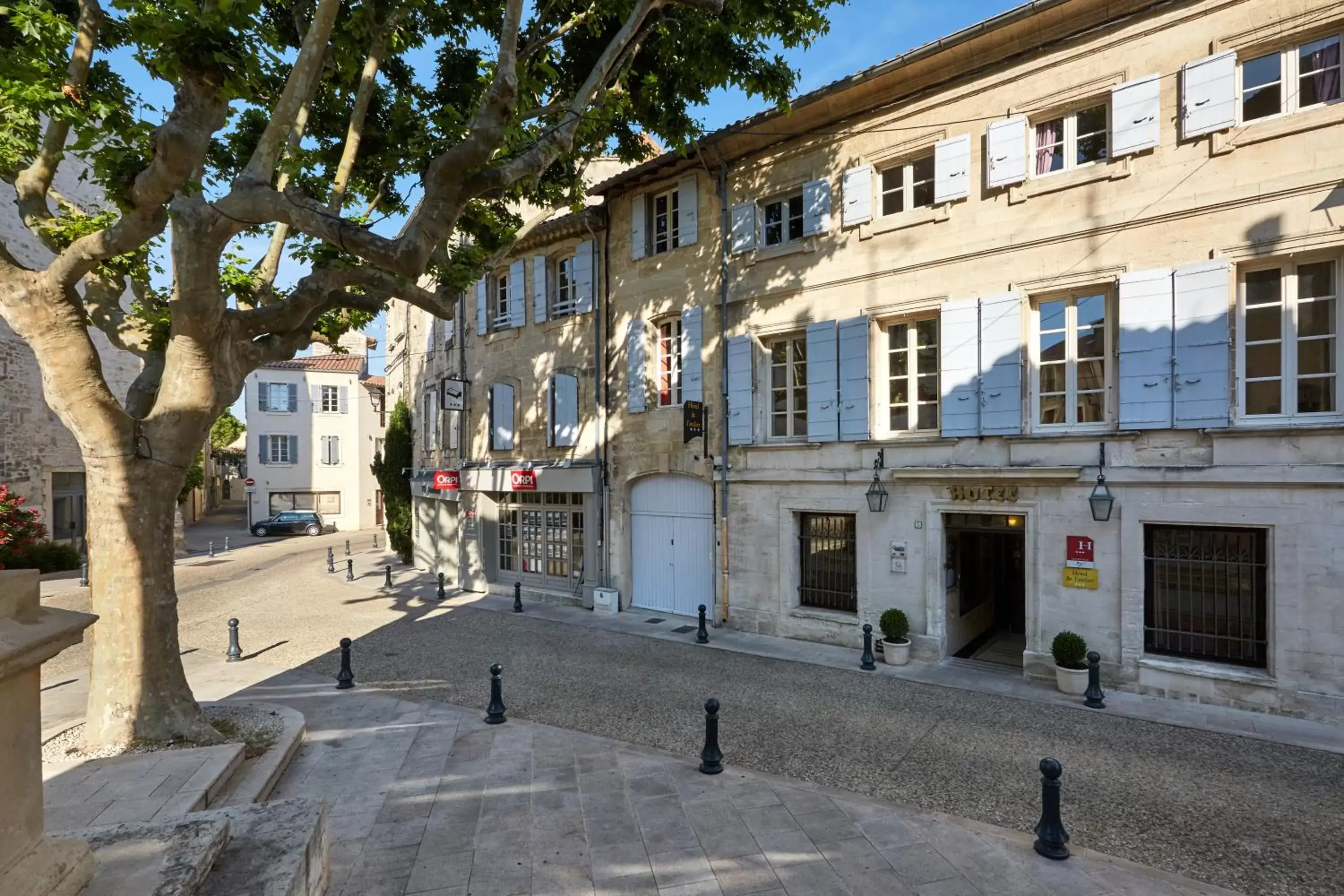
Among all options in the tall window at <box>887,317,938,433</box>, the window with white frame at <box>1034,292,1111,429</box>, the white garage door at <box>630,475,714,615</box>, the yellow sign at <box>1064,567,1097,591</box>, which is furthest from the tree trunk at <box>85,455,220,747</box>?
the window with white frame at <box>1034,292,1111,429</box>

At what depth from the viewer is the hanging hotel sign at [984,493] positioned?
30.5ft

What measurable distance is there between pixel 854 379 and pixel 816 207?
10.3 feet

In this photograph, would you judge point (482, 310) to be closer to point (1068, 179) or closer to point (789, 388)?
point (789, 388)

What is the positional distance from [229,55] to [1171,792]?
33.9ft

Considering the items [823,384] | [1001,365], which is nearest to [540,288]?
[823,384]

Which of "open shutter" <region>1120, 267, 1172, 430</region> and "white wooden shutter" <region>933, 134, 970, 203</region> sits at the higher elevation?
"white wooden shutter" <region>933, 134, 970, 203</region>

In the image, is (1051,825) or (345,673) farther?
(345,673)

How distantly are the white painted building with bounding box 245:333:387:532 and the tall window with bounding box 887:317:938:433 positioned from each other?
29394mm

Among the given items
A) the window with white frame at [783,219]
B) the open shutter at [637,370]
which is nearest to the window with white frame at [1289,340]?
the window with white frame at [783,219]

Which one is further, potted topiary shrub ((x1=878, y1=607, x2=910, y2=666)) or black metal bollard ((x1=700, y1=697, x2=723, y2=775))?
potted topiary shrub ((x1=878, y1=607, x2=910, y2=666))

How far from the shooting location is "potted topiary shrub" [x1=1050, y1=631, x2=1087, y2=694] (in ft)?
27.8

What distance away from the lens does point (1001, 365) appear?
30.7 feet

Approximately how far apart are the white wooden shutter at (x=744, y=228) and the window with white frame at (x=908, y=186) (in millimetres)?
2323

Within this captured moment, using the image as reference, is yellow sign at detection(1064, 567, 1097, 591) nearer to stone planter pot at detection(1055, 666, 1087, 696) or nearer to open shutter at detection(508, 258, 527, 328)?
stone planter pot at detection(1055, 666, 1087, 696)
